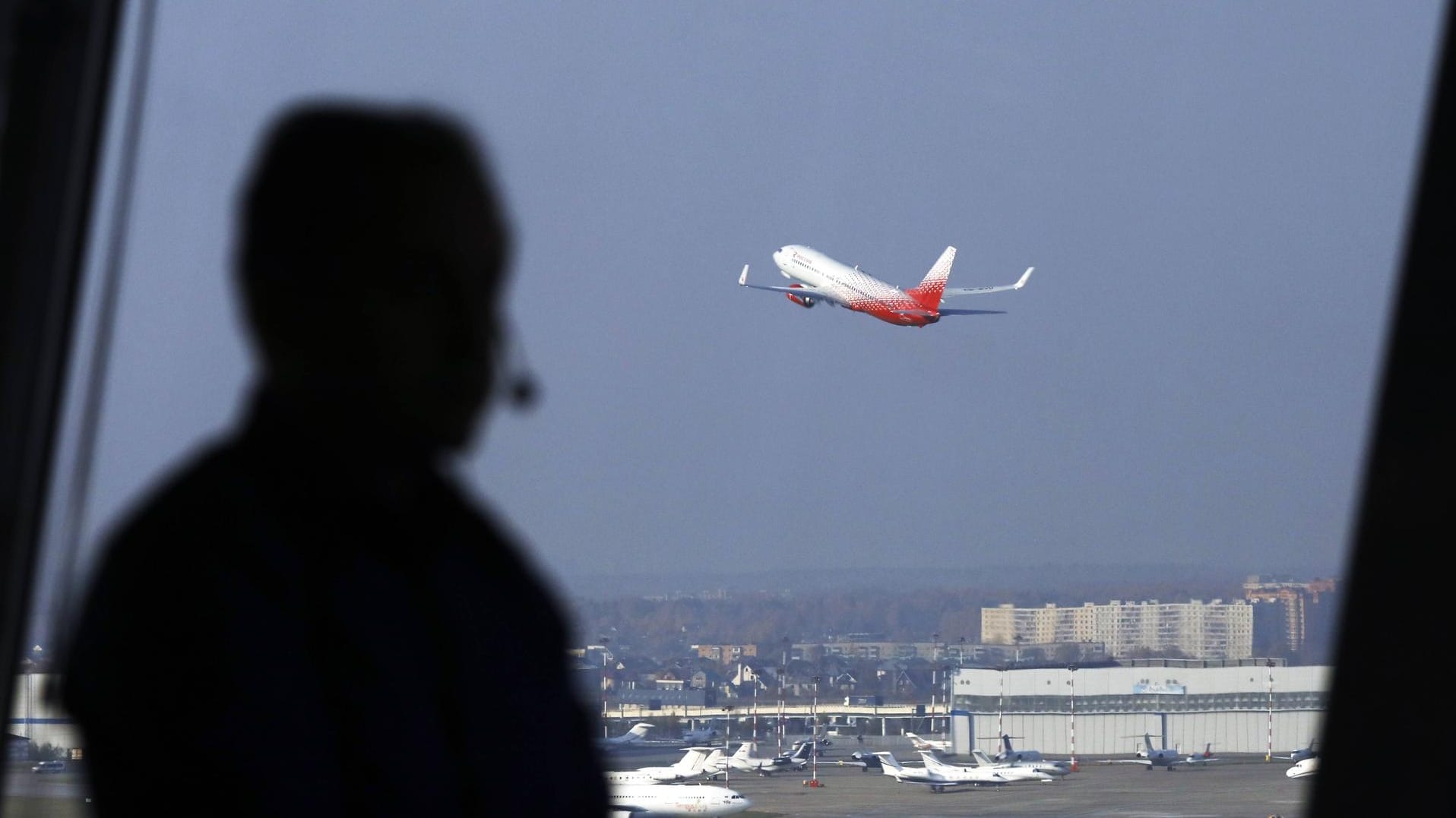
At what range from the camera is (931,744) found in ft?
8.64

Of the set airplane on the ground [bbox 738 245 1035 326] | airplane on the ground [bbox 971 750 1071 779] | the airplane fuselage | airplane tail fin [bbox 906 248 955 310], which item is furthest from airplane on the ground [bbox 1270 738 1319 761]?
airplane tail fin [bbox 906 248 955 310]

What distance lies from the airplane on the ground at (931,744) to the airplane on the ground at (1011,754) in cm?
15

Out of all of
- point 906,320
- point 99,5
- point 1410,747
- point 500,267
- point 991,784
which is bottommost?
point 991,784

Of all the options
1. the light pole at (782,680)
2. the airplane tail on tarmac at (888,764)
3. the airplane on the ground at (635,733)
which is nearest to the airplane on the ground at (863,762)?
the airplane tail on tarmac at (888,764)

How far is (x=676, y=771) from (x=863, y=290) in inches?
444

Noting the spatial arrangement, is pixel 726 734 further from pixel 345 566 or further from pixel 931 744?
pixel 345 566

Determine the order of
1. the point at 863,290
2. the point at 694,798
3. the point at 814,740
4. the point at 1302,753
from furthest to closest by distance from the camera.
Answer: the point at 863,290 → the point at 814,740 → the point at 694,798 → the point at 1302,753

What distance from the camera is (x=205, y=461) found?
→ 638mm

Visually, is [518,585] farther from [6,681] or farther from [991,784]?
[991,784]

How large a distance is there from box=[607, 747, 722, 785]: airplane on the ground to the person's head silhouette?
680 mm

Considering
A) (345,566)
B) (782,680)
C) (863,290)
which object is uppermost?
(863,290)

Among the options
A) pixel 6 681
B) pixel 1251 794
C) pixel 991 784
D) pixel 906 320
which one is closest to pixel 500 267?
pixel 6 681

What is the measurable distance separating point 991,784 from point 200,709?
2458 mm

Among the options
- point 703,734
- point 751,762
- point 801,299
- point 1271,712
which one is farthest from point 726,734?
point 801,299
